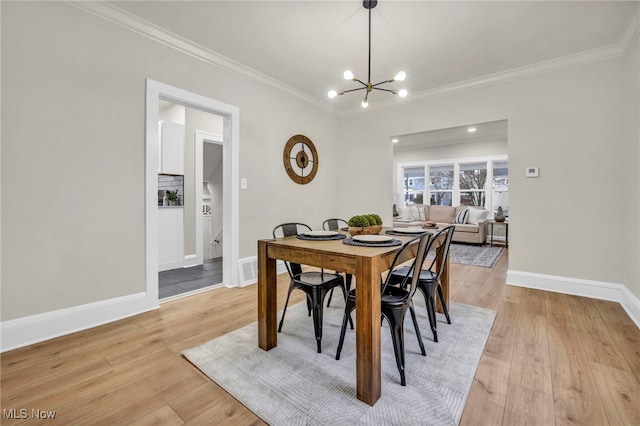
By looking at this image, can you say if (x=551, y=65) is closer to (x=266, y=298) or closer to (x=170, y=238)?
(x=266, y=298)

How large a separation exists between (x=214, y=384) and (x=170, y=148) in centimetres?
375

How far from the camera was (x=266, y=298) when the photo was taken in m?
1.93

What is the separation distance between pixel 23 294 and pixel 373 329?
2425 mm

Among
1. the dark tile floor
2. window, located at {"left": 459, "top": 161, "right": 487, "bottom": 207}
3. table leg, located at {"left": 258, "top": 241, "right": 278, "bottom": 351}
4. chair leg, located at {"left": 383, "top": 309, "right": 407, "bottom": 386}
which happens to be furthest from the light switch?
window, located at {"left": 459, "top": 161, "right": 487, "bottom": 207}

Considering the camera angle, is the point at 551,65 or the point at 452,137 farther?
the point at 452,137

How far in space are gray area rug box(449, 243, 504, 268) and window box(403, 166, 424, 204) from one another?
2.25 meters

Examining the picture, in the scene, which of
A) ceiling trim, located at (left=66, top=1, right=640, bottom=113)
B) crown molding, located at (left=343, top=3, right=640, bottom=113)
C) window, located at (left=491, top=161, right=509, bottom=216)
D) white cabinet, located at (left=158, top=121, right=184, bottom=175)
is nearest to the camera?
ceiling trim, located at (left=66, top=1, right=640, bottom=113)

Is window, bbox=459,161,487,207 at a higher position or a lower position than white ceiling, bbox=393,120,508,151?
lower

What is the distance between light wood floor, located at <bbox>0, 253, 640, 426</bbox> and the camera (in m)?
1.37

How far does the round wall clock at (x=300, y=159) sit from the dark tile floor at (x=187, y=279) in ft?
5.87

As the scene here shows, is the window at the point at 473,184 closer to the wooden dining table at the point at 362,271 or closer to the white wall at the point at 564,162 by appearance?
the white wall at the point at 564,162

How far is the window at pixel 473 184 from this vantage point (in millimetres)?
7312

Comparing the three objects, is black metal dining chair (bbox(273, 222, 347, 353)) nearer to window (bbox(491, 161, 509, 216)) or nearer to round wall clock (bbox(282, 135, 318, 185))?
round wall clock (bbox(282, 135, 318, 185))

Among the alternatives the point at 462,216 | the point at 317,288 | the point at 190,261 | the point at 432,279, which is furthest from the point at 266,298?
the point at 462,216
